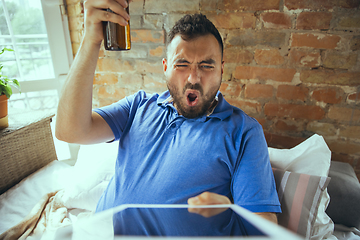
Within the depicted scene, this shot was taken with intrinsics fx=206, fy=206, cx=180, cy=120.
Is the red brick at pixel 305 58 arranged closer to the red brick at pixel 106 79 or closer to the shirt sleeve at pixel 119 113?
the shirt sleeve at pixel 119 113

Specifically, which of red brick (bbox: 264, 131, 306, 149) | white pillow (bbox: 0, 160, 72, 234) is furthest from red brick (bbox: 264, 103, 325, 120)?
white pillow (bbox: 0, 160, 72, 234)

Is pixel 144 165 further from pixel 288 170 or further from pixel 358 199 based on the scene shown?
pixel 358 199

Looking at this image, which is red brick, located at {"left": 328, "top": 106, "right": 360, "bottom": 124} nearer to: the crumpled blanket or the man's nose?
the man's nose

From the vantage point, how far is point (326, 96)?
122cm

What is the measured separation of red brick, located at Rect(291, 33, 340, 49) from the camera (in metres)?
1.14

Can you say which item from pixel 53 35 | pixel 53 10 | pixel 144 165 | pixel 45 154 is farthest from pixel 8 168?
pixel 53 10

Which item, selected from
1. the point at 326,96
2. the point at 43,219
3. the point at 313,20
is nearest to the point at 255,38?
the point at 313,20

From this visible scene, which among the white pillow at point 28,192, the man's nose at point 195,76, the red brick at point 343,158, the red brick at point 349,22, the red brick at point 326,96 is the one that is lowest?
the white pillow at point 28,192

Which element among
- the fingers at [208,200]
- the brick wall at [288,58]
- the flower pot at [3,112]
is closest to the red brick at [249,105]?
the brick wall at [288,58]

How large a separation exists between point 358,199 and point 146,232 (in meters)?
1.15

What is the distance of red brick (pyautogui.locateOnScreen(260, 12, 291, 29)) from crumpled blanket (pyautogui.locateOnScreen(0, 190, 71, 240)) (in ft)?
4.72

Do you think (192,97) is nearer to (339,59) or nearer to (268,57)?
(268,57)

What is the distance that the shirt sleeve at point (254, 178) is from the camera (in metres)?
0.75

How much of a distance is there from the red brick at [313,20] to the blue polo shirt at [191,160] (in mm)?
666
